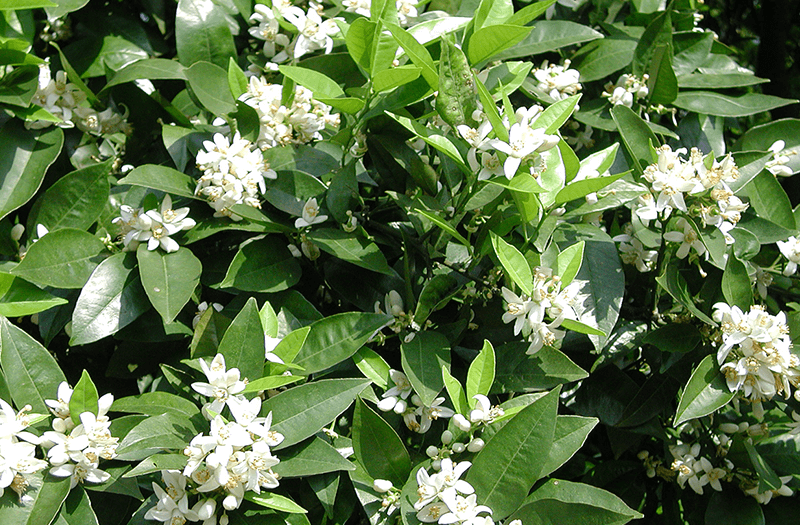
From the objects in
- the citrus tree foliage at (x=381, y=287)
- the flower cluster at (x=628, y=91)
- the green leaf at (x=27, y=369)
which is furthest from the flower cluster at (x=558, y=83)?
the green leaf at (x=27, y=369)

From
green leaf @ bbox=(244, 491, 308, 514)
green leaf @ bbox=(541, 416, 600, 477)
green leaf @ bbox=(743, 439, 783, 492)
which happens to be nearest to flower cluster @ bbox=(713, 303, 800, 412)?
green leaf @ bbox=(743, 439, 783, 492)

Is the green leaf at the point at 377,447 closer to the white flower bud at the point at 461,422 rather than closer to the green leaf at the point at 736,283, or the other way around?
the white flower bud at the point at 461,422

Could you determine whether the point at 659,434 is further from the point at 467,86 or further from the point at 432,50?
the point at 432,50

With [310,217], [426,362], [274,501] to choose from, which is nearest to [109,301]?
[310,217]

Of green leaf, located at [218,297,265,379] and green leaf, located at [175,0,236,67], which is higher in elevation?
green leaf, located at [175,0,236,67]

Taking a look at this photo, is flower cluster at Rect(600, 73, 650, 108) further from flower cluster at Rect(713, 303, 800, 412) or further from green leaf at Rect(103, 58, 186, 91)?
green leaf at Rect(103, 58, 186, 91)
